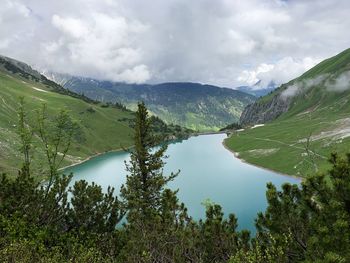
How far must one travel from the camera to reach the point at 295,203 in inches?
617

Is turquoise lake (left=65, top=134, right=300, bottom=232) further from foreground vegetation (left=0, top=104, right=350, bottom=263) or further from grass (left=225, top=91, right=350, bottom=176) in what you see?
foreground vegetation (left=0, top=104, right=350, bottom=263)

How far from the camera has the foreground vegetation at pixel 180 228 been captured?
1359cm

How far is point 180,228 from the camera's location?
19.9 m

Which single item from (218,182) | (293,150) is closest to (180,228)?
(218,182)

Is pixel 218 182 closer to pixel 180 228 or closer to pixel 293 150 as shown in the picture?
pixel 293 150

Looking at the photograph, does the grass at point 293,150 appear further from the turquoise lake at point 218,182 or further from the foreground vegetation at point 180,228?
the foreground vegetation at point 180,228

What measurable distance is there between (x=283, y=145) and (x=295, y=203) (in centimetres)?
15074

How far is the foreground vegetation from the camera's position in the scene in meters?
13.6

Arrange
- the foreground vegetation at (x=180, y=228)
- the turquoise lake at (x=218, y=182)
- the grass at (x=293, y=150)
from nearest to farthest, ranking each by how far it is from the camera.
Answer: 1. the foreground vegetation at (x=180, y=228)
2. the turquoise lake at (x=218, y=182)
3. the grass at (x=293, y=150)

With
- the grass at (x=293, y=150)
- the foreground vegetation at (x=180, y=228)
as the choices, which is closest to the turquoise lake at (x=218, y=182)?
the grass at (x=293, y=150)

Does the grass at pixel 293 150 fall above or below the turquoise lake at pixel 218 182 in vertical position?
above

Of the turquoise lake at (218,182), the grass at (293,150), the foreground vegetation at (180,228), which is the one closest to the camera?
the foreground vegetation at (180,228)

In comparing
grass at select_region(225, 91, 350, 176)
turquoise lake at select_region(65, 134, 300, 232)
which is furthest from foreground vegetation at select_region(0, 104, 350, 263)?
grass at select_region(225, 91, 350, 176)

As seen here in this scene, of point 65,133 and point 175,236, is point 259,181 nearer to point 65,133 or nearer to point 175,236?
point 65,133
